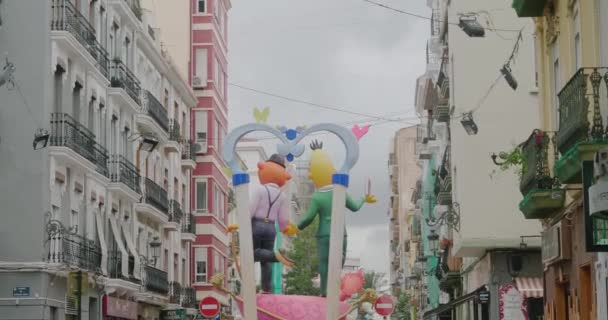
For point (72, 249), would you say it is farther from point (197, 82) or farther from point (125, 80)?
point (197, 82)

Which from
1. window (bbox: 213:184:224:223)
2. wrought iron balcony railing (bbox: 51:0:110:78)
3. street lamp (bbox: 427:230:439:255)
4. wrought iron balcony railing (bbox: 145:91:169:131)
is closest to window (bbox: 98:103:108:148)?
wrought iron balcony railing (bbox: 51:0:110:78)

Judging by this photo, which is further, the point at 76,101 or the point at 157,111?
the point at 157,111

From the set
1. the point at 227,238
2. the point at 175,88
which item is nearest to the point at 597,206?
the point at 175,88

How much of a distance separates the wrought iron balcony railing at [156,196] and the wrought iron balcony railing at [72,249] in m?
9.75

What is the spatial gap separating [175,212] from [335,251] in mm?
27045

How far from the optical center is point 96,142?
39656 millimetres

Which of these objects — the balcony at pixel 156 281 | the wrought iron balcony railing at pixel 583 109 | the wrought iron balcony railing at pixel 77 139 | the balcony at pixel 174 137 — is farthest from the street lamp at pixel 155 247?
the wrought iron balcony railing at pixel 583 109

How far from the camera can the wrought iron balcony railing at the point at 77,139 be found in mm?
34594

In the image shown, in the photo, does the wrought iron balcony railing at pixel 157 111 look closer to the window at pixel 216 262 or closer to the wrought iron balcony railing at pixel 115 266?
the wrought iron balcony railing at pixel 115 266

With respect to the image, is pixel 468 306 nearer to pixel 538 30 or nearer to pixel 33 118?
pixel 33 118

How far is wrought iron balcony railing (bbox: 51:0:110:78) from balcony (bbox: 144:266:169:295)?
8.84 metres

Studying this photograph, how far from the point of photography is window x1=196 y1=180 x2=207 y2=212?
64000mm

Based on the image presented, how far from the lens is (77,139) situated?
36.7 metres

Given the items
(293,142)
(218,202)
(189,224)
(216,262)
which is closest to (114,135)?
(293,142)
